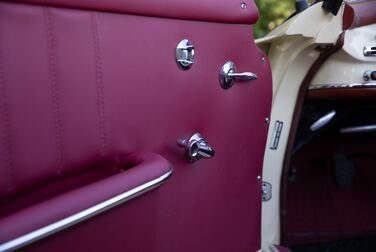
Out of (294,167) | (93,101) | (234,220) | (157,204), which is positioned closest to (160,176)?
(157,204)

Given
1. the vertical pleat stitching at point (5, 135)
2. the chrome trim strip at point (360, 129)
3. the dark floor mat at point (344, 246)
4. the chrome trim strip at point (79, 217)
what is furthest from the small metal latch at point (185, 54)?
the dark floor mat at point (344, 246)

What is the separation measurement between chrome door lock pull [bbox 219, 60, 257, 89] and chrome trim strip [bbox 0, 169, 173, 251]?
12.2 inches

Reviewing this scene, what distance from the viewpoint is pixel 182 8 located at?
1.07 m

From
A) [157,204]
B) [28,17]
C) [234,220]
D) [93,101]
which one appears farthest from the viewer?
[234,220]

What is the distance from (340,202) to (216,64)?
3.39 feet

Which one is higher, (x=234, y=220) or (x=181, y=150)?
(x=181, y=150)

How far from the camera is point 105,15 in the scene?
937 mm

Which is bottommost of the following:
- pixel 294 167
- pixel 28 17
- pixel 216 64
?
pixel 294 167

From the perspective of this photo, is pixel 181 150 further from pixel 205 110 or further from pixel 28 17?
pixel 28 17

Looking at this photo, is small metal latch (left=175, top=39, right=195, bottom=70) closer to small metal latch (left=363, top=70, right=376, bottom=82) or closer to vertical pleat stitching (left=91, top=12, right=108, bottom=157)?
vertical pleat stitching (left=91, top=12, right=108, bottom=157)


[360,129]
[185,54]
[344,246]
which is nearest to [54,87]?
[185,54]

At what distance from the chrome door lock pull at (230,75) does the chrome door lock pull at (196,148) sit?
146 millimetres

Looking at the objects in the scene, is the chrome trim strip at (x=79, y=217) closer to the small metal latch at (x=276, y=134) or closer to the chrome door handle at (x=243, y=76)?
the chrome door handle at (x=243, y=76)

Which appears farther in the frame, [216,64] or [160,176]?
[216,64]
